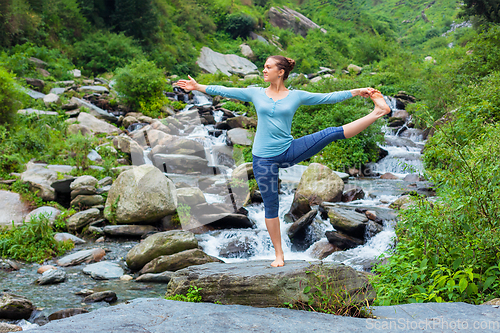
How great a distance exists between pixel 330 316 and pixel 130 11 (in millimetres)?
30132

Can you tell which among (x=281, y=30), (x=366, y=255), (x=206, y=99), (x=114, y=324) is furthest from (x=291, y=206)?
(x=281, y=30)

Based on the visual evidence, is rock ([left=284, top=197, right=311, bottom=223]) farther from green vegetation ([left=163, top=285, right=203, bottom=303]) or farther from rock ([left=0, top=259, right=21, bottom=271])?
rock ([left=0, top=259, right=21, bottom=271])

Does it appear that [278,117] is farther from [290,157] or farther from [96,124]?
[96,124]

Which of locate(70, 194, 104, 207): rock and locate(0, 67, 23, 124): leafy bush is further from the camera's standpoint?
locate(0, 67, 23, 124): leafy bush

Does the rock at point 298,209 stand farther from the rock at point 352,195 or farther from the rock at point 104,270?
the rock at point 104,270

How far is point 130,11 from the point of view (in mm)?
27578

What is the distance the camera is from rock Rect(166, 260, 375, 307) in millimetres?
3055

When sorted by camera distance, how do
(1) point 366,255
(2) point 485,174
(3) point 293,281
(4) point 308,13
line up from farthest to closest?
1. (4) point 308,13
2. (1) point 366,255
3. (2) point 485,174
4. (3) point 293,281

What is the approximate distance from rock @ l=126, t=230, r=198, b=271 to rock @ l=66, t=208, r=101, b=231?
6.57 feet

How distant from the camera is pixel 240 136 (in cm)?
1520

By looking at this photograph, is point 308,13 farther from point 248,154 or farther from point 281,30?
point 248,154

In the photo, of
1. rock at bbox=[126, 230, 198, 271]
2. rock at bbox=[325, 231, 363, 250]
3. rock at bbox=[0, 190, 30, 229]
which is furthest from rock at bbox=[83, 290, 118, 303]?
rock at bbox=[325, 231, 363, 250]

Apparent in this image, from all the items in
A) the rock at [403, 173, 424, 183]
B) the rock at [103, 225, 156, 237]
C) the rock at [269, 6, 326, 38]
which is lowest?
the rock at [403, 173, 424, 183]

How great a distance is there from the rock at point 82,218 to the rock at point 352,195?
681 cm
